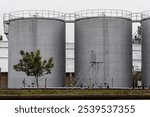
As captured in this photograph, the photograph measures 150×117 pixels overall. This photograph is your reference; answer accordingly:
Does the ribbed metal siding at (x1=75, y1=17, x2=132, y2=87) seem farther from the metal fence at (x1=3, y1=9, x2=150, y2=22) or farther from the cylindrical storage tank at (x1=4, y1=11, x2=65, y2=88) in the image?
the cylindrical storage tank at (x1=4, y1=11, x2=65, y2=88)

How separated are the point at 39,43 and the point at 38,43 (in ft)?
0.42

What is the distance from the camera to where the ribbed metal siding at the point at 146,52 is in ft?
161

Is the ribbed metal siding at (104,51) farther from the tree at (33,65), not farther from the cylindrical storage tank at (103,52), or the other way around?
the tree at (33,65)

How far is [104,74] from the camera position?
46000 millimetres

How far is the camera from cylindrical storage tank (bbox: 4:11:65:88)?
4672 cm

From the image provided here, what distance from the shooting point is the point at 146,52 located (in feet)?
163

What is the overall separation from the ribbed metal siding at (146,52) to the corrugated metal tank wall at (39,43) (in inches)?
396

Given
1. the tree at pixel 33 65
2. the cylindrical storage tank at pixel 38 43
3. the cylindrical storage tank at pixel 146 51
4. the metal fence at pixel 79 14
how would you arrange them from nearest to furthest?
1. the tree at pixel 33 65
2. the cylindrical storage tank at pixel 38 43
3. the cylindrical storage tank at pixel 146 51
4. the metal fence at pixel 79 14

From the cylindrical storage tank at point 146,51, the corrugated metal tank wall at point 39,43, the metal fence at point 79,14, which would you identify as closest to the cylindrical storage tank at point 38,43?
the corrugated metal tank wall at point 39,43

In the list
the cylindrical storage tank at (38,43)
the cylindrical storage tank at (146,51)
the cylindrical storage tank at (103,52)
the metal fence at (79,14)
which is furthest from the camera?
the metal fence at (79,14)

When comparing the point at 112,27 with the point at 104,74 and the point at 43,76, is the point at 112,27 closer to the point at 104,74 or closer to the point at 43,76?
the point at 104,74

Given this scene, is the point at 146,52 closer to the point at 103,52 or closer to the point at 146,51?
the point at 146,51

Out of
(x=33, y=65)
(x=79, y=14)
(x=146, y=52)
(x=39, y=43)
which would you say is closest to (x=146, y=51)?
(x=146, y=52)

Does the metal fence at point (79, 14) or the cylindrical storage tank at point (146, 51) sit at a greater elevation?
the metal fence at point (79, 14)
